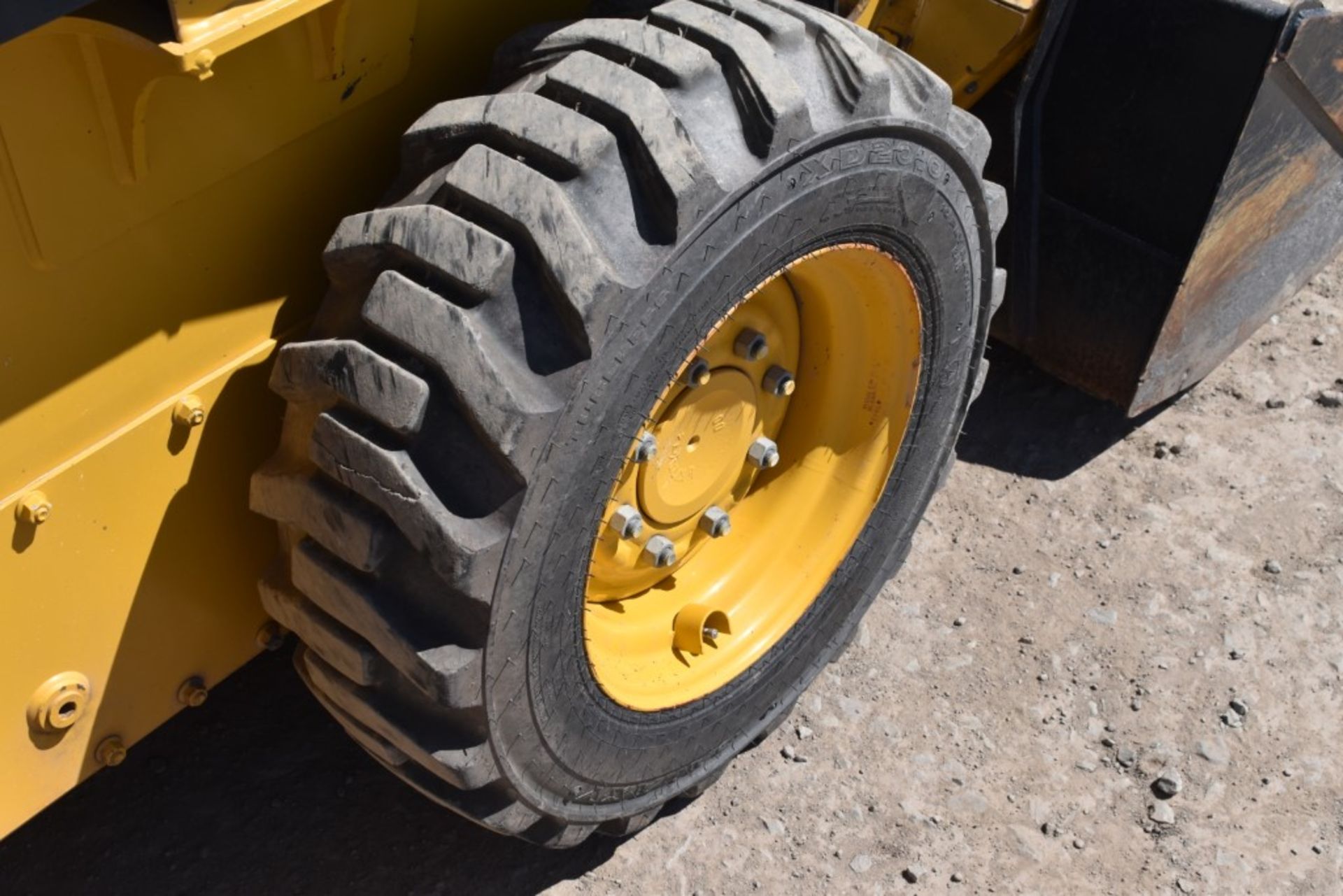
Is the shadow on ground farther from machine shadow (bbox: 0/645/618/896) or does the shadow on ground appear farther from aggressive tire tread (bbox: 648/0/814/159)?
aggressive tire tread (bbox: 648/0/814/159)

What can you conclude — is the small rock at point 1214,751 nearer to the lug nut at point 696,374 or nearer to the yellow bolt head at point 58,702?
the lug nut at point 696,374

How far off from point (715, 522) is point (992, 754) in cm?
81

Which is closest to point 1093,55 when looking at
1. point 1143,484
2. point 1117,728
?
point 1143,484

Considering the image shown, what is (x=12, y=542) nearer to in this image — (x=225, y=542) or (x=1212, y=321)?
(x=225, y=542)

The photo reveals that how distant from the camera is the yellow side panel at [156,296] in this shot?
5.57 feet

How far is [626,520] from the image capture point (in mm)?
2424

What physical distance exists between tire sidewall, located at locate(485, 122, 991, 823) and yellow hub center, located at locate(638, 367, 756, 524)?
31 cm

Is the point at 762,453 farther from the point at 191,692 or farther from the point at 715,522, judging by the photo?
the point at 191,692

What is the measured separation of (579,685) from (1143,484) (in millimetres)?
1805

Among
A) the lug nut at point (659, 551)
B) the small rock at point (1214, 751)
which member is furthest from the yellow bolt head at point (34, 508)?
the small rock at point (1214, 751)

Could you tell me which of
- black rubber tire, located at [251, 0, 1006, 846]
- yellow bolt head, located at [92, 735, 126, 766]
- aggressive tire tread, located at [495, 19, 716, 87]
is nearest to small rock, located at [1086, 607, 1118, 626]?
black rubber tire, located at [251, 0, 1006, 846]

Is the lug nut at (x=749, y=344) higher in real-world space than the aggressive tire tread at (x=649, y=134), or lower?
lower

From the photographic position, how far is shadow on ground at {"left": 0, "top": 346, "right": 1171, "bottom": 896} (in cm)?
271

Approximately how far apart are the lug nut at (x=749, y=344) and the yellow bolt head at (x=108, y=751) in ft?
3.75
